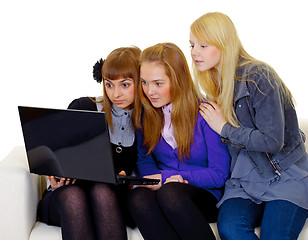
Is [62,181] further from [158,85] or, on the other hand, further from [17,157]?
[158,85]

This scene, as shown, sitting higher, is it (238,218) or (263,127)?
(263,127)

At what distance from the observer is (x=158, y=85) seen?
74.5 inches

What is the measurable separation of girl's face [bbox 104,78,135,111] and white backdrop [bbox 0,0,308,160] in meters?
0.78

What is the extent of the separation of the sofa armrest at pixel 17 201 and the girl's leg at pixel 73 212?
0.45 ft

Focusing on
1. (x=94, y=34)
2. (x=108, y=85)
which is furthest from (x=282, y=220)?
(x=94, y=34)

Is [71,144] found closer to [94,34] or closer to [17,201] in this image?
[17,201]

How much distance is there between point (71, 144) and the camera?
172 centimetres

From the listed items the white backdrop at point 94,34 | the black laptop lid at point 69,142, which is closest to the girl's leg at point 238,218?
the black laptop lid at point 69,142

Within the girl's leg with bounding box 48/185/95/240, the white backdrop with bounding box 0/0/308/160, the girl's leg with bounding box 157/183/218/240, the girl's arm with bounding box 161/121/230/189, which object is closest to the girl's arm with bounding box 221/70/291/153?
the girl's arm with bounding box 161/121/230/189

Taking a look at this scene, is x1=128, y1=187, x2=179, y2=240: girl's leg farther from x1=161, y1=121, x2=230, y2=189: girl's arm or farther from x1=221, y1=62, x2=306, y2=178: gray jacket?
x1=221, y1=62, x2=306, y2=178: gray jacket

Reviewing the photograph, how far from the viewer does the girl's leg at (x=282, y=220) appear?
1.68 m

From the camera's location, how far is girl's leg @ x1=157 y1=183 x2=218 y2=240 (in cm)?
168

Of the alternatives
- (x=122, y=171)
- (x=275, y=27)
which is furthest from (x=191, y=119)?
(x=275, y=27)

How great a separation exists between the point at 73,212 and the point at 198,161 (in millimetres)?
578
